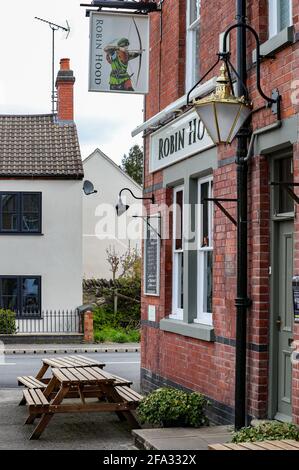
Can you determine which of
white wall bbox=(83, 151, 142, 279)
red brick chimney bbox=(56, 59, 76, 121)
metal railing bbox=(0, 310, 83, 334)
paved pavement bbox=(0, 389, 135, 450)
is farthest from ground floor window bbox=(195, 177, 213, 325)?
white wall bbox=(83, 151, 142, 279)

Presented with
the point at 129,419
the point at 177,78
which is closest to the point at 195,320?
the point at 129,419

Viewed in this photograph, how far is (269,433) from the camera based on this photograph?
781 centimetres

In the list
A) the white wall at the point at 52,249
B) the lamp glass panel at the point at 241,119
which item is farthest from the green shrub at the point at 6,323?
the lamp glass panel at the point at 241,119

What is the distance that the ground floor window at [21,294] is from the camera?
29.3 metres

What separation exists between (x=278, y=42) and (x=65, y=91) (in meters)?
23.7

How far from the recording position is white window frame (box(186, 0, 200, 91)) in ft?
40.5

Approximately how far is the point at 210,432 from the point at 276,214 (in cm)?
246

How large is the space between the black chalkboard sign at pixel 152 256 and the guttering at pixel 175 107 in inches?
55.2

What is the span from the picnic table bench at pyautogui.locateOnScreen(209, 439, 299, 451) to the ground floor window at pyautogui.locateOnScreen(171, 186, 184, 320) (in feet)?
16.6

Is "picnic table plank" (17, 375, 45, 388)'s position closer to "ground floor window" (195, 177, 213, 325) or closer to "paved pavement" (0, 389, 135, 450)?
"paved pavement" (0, 389, 135, 450)

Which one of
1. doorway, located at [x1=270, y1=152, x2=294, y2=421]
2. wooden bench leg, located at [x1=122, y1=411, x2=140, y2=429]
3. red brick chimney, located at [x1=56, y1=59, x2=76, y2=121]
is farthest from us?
red brick chimney, located at [x1=56, y1=59, x2=76, y2=121]

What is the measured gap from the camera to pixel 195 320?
38.2 feet

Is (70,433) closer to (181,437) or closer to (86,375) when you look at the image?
(86,375)

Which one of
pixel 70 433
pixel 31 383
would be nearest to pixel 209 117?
pixel 70 433
